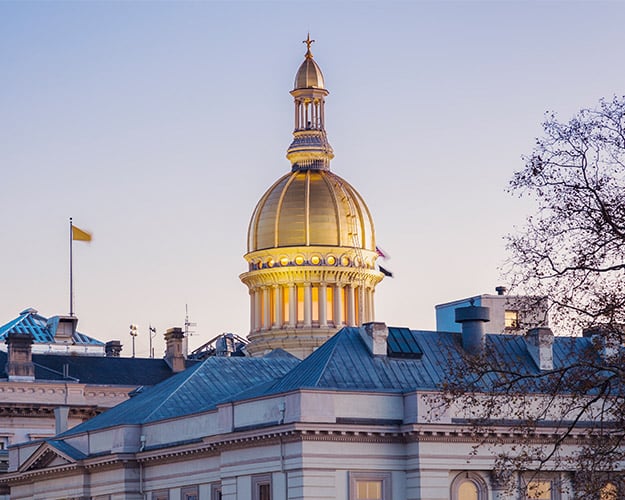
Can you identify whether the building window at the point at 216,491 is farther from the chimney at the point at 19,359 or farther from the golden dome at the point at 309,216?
the golden dome at the point at 309,216

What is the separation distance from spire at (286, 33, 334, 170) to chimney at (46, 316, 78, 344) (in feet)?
79.5

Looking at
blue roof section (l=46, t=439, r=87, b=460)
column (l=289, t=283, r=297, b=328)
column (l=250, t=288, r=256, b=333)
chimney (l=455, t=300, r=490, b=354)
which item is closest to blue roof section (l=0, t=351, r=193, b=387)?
column (l=250, t=288, r=256, b=333)

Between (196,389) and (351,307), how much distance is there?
1416 inches

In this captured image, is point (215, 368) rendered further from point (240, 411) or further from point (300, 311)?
point (300, 311)

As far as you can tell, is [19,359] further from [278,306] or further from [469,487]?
[469,487]

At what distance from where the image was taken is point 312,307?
13162 centimetres

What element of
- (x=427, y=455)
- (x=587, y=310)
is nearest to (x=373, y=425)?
(x=427, y=455)

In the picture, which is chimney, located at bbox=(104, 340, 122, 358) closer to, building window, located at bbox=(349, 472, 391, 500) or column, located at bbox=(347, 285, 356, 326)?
column, located at bbox=(347, 285, 356, 326)

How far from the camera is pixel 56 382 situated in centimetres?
12700

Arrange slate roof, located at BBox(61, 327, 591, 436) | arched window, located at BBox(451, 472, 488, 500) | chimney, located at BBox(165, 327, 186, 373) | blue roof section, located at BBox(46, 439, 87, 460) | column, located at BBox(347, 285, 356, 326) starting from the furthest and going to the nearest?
chimney, located at BBox(165, 327, 186, 373), column, located at BBox(347, 285, 356, 326), blue roof section, located at BBox(46, 439, 87, 460), slate roof, located at BBox(61, 327, 591, 436), arched window, located at BBox(451, 472, 488, 500)

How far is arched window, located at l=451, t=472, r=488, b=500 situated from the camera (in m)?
78.5

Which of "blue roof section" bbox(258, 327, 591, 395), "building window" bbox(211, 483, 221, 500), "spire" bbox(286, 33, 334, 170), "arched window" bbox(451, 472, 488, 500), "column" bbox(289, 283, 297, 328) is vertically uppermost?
"spire" bbox(286, 33, 334, 170)

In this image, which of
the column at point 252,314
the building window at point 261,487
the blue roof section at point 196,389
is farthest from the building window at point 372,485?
the column at point 252,314

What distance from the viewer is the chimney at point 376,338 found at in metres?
83.3
